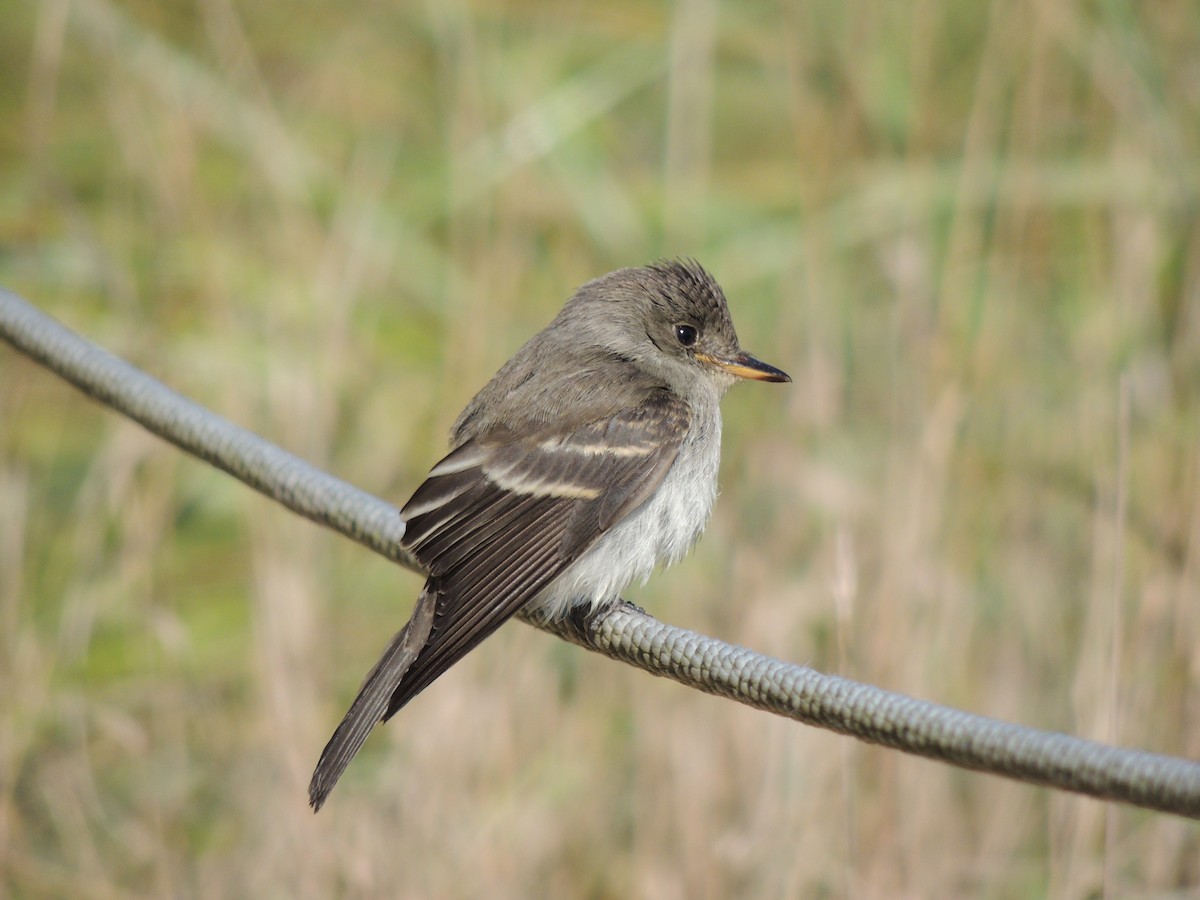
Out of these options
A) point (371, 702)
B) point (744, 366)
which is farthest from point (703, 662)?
point (744, 366)

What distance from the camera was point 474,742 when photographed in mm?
3627

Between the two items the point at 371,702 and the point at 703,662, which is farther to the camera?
the point at 371,702

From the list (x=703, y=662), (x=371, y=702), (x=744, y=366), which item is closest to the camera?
(x=703, y=662)

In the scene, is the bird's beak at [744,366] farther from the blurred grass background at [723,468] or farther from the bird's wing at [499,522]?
the blurred grass background at [723,468]

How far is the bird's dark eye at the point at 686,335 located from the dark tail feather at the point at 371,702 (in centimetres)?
105

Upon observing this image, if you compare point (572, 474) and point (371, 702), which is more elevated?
point (572, 474)

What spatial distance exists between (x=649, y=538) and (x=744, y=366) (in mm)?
613

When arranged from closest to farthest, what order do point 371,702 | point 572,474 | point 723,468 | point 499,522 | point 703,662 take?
point 703,662 → point 371,702 → point 499,522 → point 572,474 → point 723,468

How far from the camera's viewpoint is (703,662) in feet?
6.19

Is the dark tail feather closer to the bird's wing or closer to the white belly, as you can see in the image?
the bird's wing

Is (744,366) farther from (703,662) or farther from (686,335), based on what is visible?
(703,662)

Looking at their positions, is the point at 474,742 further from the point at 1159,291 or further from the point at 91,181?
the point at 91,181

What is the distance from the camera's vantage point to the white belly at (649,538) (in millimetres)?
3012

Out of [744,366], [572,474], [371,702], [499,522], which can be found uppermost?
[744,366]
